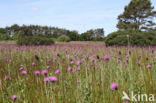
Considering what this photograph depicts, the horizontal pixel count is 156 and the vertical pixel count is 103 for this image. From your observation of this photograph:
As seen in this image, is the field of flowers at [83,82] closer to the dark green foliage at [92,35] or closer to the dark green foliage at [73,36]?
the dark green foliage at [73,36]

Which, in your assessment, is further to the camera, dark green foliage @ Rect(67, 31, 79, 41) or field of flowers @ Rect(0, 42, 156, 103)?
dark green foliage @ Rect(67, 31, 79, 41)

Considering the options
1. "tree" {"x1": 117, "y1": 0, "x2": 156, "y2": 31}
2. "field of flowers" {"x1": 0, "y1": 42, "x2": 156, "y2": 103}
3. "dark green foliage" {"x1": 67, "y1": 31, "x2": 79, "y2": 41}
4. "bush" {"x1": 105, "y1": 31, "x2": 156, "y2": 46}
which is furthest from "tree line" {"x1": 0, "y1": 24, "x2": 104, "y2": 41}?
"field of flowers" {"x1": 0, "y1": 42, "x2": 156, "y2": 103}

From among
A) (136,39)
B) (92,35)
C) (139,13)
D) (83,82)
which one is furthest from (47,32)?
(83,82)

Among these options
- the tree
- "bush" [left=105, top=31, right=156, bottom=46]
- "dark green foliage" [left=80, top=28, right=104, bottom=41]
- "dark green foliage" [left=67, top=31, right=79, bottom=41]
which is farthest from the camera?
"dark green foliage" [left=80, top=28, right=104, bottom=41]

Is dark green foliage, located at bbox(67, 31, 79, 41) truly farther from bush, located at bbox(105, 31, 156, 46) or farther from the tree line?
bush, located at bbox(105, 31, 156, 46)

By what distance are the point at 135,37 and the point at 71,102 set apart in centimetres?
1032

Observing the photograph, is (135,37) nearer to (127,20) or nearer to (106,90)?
(106,90)

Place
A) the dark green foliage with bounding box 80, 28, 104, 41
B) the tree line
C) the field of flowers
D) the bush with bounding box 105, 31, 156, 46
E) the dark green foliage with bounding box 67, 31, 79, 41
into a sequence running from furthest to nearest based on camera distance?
1. the dark green foliage with bounding box 80, 28, 104, 41
2. the dark green foliage with bounding box 67, 31, 79, 41
3. the tree line
4. the bush with bounding box 105, 31, 156, 46
5. the field of flowers

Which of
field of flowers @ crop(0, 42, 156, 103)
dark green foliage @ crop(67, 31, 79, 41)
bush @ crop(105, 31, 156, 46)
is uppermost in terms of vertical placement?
dark green foliage @ crop(67, 31, 79, 41)

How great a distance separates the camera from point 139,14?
1094 inches

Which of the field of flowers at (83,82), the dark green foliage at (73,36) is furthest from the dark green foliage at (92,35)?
the field of flowers at (83,82)

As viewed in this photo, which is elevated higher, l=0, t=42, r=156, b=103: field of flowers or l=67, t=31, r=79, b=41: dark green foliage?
l=67, t=31, r=79, b=41: dark green foliage

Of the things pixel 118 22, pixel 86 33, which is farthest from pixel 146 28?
pixel 86 33

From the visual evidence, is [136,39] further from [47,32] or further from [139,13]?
[47,32]
